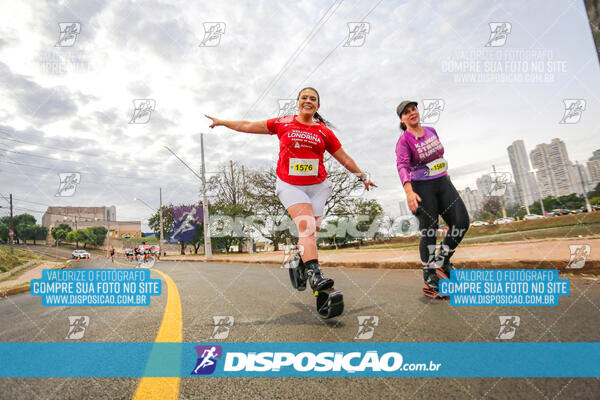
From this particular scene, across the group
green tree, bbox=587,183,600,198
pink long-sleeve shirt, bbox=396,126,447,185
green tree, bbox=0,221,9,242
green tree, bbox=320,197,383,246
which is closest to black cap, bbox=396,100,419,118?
A: pink long-sleeve shirt, bbox=396,126,447,185

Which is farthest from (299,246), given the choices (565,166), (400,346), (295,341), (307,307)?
(565,166)

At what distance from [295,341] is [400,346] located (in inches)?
20.8

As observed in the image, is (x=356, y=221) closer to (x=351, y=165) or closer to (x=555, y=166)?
(x=351, y=165)

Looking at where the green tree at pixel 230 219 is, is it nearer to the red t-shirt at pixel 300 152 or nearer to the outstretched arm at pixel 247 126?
the outstretched arm at pixel 247 126

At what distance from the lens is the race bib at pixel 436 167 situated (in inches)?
121

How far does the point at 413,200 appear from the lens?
288 cm

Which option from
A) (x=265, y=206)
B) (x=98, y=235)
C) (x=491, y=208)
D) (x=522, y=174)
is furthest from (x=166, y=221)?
(x=522, y=174)

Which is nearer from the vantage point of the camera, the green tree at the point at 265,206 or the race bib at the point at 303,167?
the race bib at the point at 303,167

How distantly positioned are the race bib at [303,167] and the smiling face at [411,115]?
1.32m

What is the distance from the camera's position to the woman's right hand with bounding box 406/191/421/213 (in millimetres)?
2877

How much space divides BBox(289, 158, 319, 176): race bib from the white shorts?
0.12 meters

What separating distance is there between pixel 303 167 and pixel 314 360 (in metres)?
1.64

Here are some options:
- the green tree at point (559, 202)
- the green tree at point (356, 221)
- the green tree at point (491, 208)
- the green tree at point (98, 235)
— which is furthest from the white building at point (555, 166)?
the green tree at point (98, 235)

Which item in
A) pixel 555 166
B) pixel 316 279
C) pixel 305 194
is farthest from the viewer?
pixel 555 166
